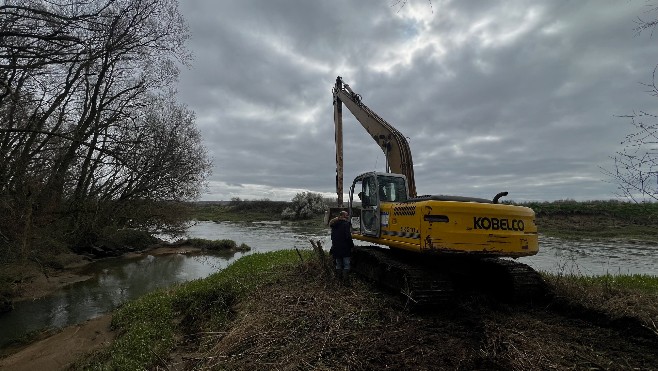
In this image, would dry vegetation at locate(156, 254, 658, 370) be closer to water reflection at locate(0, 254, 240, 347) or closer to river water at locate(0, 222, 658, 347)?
river water at locate(0, 222, 658, 347)

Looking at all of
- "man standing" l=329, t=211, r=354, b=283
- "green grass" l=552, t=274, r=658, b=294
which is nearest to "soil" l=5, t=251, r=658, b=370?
"man standing" l=329, t=211, r=354, b=283

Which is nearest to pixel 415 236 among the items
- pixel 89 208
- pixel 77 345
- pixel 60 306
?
pixel 77 345

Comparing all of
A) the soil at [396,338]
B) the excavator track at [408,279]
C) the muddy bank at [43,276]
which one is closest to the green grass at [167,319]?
the soil at [396,338]

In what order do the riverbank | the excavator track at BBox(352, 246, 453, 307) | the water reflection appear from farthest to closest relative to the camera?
the riverbank → the water reflection → the excavator track at BBox(352, 246, 453, 307)

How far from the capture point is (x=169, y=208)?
24984 mm

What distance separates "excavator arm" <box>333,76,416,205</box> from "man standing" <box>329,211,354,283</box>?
2.05m

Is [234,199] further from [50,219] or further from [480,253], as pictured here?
[480,253]

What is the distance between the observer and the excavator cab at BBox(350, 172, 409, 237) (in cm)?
881

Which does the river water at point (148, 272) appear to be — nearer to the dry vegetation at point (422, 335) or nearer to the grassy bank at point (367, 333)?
the grassy bank at point (367, 333)

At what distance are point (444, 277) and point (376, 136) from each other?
4951 millimetres

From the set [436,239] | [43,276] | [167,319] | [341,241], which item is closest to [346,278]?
[341,241]

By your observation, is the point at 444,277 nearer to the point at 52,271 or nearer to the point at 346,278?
the point at 346,278

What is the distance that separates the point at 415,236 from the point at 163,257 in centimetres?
2012

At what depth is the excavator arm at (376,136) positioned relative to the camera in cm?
1005
